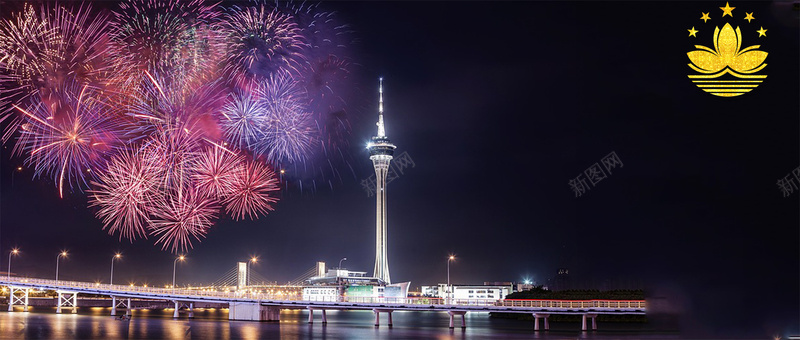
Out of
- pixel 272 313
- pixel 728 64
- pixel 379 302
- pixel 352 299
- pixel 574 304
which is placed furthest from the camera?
pixel 272 313

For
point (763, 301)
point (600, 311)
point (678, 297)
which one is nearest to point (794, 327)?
point (763, 301)

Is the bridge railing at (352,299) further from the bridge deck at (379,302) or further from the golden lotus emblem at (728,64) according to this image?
the golden lotus emblem at (728,64)

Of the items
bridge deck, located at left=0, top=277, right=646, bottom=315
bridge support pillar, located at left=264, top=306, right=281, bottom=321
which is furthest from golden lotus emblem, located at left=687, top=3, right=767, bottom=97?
bridge support pillar, located at left=264, top=306, right=281, bottom=321

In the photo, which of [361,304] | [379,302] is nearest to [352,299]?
[361,304]

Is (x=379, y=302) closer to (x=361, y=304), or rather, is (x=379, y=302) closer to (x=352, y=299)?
(x=361, y=304)

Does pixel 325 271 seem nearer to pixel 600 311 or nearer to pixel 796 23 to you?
pixel 600 311

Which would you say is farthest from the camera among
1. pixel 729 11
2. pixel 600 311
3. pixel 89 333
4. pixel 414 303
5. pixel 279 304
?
pixel 279 304

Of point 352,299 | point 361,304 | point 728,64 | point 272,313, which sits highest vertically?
point 728,64

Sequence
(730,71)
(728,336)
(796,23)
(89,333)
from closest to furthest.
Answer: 1. (728,336)
2. (796,23)
3. (730,71)
4. (89,333)
